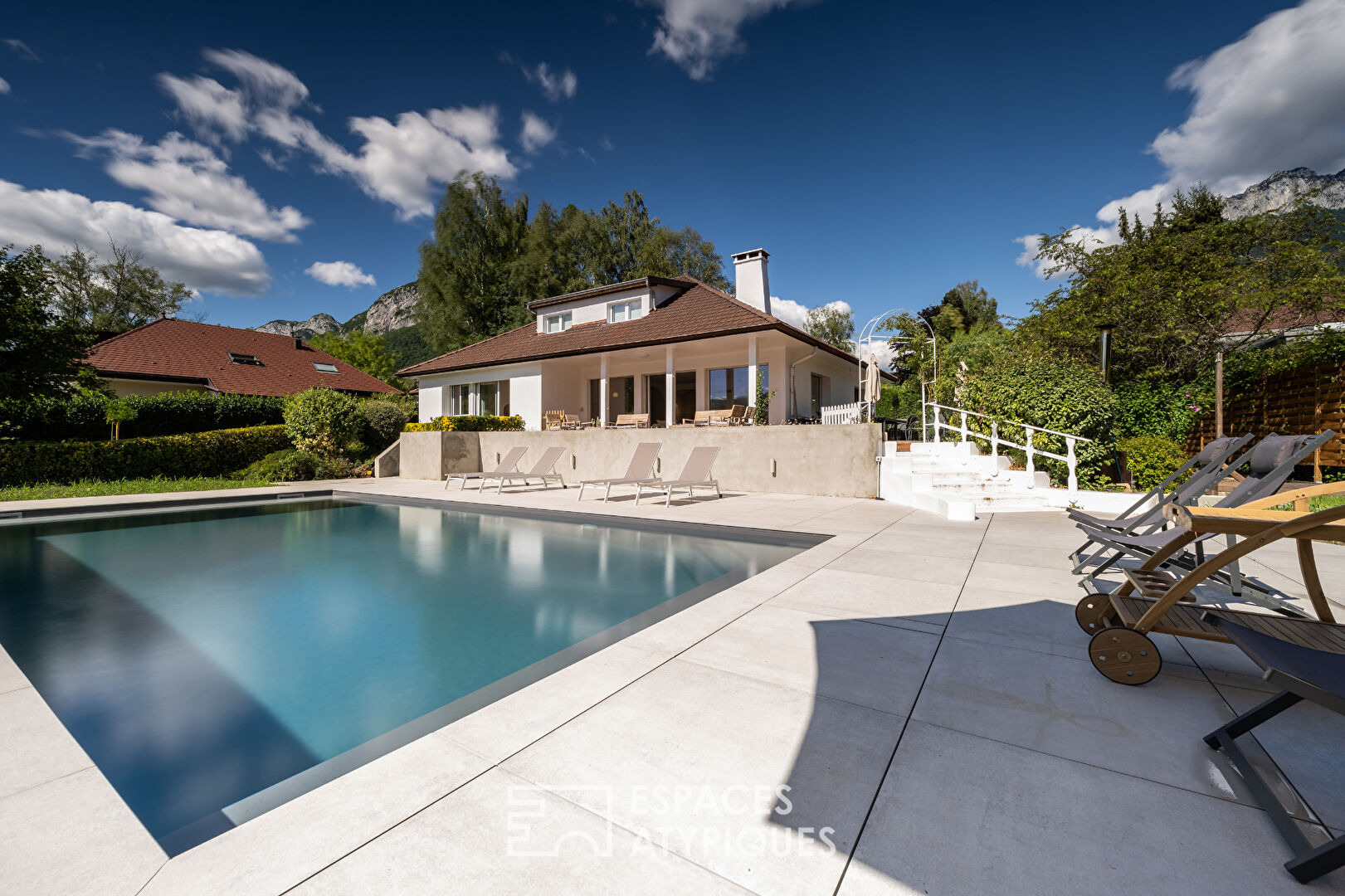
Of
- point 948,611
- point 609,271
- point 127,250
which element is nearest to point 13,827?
point 948,611

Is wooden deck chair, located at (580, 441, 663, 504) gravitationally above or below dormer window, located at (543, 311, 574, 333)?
below

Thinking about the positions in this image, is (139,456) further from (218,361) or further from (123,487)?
(218,361)

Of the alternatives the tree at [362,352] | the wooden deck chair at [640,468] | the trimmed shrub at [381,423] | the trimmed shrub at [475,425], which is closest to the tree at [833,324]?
the trimmed shrub at [475,425]

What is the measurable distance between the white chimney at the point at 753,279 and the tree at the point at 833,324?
26676 millimetres

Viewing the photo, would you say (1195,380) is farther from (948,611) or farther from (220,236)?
(220,236)

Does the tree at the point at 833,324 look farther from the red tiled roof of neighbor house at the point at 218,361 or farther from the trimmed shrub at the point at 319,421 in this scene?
the trimmed shrub at the point at 319,421

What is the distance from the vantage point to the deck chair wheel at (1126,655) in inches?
102

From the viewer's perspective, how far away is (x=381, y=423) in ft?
68.9

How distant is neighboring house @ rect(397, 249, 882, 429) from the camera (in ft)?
54.9

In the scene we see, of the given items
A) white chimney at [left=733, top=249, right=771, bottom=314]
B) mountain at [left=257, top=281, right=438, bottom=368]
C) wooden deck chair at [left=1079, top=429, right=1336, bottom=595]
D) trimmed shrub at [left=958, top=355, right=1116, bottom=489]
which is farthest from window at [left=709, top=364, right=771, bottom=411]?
mountain at [left=257, top=281, right=438, bottom=368]

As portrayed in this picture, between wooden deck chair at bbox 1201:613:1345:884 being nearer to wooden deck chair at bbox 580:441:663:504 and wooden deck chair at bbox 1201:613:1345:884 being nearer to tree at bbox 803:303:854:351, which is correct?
wooden deck chair at bbox 580:441:663:504

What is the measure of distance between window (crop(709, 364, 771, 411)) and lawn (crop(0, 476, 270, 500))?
14.4 meters

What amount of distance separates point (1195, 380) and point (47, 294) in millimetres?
29509

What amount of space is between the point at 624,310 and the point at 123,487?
15.4 metres
